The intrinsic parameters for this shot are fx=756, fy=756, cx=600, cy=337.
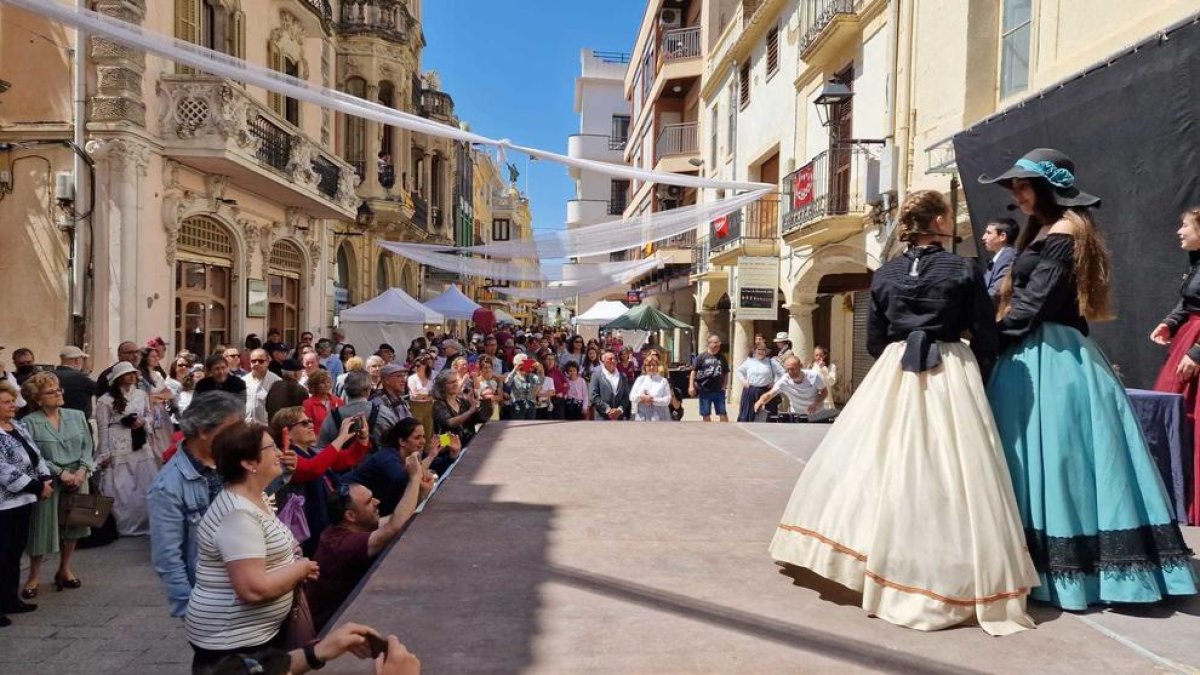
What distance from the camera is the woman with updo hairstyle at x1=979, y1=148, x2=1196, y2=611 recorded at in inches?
91.5

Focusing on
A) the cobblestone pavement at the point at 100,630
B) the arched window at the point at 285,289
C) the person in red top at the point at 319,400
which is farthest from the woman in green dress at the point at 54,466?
the arched window at the point at 285,289

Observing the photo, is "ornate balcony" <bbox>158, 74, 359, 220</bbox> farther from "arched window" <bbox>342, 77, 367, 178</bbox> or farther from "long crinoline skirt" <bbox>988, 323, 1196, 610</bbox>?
"long crinoline skirt" <bbox>988, 323, 1196, 610</bbox>

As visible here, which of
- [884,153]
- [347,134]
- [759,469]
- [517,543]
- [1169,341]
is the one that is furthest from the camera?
[347,134]

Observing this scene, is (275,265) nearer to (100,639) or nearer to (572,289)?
(572,289)

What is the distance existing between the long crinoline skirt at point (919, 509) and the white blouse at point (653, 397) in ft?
20.3

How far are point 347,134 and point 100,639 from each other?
61.0 ft

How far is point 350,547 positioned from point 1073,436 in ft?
9.08

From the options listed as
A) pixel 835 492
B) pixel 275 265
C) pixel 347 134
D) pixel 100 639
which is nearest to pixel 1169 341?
pixel 835 492

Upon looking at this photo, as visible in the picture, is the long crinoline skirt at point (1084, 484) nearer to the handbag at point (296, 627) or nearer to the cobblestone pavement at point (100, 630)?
the handbag at point (296, 627)

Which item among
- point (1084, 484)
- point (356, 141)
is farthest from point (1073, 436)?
point (356, 141)

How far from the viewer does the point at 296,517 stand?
3863mm

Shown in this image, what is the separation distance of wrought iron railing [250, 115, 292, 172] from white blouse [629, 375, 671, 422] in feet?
26.9

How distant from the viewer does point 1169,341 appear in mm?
3939

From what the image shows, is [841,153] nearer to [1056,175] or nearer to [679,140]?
[1056,175]
